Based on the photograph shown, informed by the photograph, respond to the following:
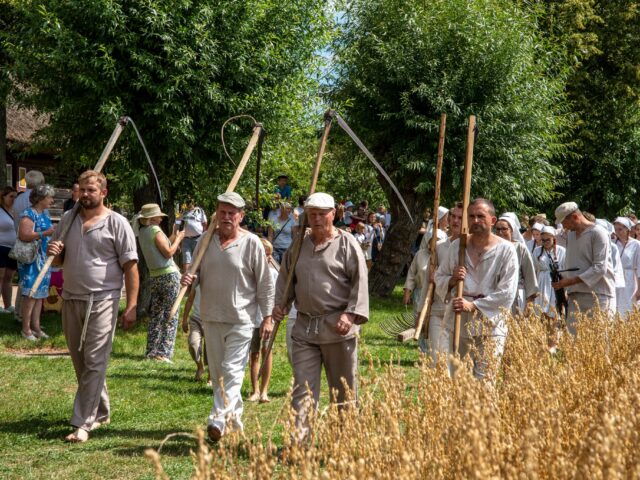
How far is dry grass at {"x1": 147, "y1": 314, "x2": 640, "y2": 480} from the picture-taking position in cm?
283

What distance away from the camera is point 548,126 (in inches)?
800

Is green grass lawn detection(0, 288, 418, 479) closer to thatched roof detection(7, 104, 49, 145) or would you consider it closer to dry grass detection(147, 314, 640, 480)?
dry grass detection(147, 314, 640, 480)

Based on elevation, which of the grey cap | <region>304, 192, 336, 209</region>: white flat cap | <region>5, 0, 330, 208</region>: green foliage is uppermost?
<region>5, 0, 330, 208</region>: green foliage

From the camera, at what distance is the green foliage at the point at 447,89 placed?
18.6 metres

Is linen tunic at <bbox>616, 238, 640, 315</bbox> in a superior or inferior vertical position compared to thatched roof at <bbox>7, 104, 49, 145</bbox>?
inferior

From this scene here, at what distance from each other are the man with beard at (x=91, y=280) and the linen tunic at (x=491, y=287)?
2771mm

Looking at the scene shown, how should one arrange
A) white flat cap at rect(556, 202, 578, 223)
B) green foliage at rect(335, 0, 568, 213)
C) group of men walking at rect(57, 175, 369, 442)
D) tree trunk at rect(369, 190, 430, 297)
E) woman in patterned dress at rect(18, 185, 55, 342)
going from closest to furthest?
group of men walking at rect(57, 175, 369, 442), white flat cap at rect(556, 202, 578, 223), woman in patterned dress at rect(18, 185, 55, 342), green foliage at rect(335, 0, 568, 213), tree trunk at rect(369, 190, 430, 297)

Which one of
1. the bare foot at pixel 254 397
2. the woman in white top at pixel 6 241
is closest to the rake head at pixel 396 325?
the bare foot at pixel 254 397

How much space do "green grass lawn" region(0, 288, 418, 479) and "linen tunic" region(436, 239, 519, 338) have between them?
799mm

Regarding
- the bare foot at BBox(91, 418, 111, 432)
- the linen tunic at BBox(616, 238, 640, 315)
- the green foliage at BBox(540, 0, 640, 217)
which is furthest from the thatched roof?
the bare foot at BBox(91, 418, 111, 432)

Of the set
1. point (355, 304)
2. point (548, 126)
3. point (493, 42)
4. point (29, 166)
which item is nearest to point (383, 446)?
point (355, 304)

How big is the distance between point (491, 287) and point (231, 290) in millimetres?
2120

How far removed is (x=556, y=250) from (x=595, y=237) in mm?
3499

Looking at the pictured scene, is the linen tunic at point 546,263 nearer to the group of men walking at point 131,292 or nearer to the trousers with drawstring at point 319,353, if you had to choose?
the group of men walking at point 131,292
